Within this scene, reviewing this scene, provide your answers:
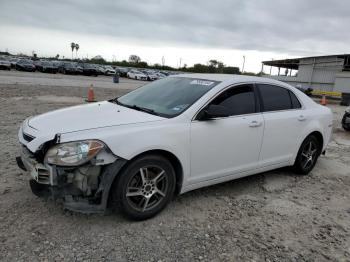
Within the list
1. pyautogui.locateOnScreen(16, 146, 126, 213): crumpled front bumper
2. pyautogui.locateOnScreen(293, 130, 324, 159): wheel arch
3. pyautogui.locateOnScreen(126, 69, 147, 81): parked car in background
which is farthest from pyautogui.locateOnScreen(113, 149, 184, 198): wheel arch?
pyautogui.locateOnScreen(126, 69, 147, 81): parked car in background

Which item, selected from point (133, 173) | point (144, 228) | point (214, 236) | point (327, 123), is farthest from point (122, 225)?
point (327, 123)

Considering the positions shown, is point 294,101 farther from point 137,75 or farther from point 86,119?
point 137,75

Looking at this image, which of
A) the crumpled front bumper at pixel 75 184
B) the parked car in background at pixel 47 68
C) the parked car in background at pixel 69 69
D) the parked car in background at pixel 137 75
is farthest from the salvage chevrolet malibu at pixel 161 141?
the parked car in background at pixel 69 69

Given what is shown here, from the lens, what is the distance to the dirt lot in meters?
3.07

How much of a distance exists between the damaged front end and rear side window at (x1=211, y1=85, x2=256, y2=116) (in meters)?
1.57

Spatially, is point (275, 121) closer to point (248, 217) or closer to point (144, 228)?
point (248, 217)

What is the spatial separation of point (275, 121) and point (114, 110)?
7.39 feet

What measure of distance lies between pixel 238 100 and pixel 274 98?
0.82m

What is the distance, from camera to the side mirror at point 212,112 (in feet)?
12.6

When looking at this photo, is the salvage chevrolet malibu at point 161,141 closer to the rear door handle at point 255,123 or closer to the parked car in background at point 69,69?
the rear door handle at point 255,123

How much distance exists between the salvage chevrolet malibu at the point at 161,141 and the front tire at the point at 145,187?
0.01 metres

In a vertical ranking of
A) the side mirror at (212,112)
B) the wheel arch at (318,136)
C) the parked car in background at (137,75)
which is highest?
the side mirror at (212,112)

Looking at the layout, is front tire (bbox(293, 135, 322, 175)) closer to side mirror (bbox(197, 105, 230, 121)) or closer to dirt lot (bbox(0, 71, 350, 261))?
dirt lot (bbox(0, 71, 350, 261))

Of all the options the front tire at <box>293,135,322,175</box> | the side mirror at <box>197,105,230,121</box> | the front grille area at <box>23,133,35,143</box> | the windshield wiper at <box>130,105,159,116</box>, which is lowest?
the front tire at <box>293,135,322,175</box>
